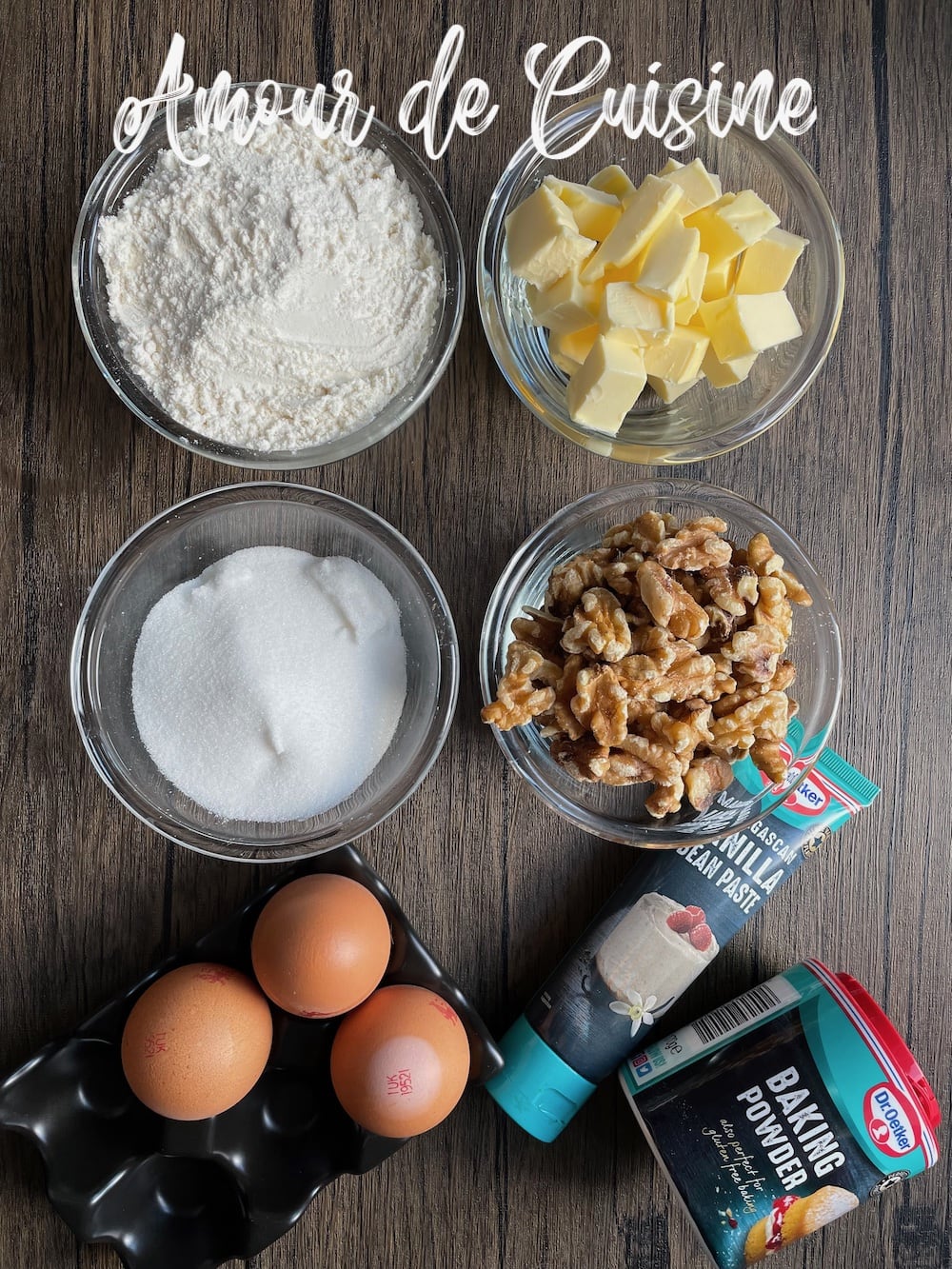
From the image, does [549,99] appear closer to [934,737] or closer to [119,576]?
[119,576]

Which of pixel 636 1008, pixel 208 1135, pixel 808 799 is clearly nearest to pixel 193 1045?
pixel 208 1135

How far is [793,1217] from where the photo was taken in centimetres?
107

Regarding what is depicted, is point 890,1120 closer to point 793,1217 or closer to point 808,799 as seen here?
point 793,1217

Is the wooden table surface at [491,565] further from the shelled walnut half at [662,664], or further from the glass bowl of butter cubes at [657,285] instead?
the shelled walnut half at [662,664]

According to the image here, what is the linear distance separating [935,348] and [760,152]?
360 millimetres

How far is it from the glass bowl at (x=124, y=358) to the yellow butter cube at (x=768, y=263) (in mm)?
334

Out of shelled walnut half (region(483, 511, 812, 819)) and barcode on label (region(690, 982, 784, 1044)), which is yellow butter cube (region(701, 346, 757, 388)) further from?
barcode on label (region(690, 982, 784, 1044))

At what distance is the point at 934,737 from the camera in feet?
4.16

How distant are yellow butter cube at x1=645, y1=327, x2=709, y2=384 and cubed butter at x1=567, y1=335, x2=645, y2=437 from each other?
2cm

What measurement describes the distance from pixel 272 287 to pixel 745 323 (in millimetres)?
514

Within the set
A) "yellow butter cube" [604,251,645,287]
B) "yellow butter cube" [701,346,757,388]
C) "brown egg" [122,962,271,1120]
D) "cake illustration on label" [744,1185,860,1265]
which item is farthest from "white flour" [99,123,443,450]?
"cake illustration on label" [744,1185,860,1265]

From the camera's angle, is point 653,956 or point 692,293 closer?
point 692,293

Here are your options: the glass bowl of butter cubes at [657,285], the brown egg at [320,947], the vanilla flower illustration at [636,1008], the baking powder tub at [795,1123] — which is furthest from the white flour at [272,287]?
the baking powder tub at [795,1123]

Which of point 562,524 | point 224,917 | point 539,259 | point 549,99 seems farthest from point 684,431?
point 224,917
